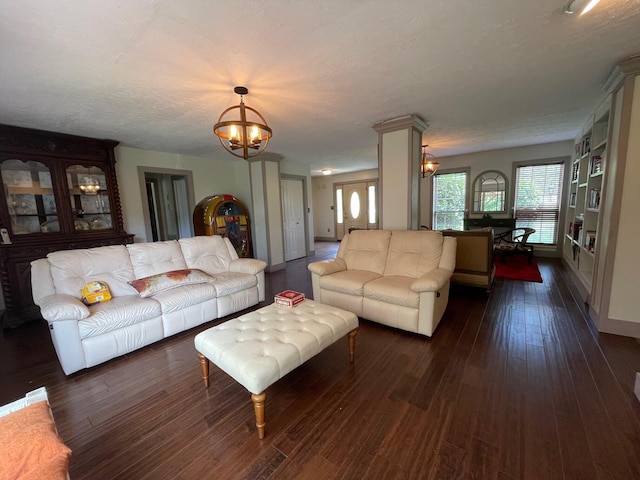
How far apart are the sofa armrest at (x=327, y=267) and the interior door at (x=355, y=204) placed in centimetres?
528

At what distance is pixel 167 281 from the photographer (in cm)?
282

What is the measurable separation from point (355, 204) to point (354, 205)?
0.05 m

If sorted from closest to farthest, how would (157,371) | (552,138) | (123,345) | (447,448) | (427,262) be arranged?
(447,448) < (157,371) < (123,345) < (427,262) < (552,138)

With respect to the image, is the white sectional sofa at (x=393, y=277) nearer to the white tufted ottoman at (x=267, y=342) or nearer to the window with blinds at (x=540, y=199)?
the white tufted ottoman at (x=267, y=342)

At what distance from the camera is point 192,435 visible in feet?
5.09

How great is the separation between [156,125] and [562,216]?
24.3 feet

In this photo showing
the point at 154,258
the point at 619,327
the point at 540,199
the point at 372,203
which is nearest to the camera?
the point at 619,327

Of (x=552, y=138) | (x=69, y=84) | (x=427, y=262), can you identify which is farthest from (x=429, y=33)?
(x=552, y=138)

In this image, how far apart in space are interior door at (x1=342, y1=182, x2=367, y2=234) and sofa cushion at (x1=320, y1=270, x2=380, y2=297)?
545 centimetres

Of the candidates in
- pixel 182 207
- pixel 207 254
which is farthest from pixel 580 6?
pixel 182 207

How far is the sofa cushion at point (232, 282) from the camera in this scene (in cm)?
303

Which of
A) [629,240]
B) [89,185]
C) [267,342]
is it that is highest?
[89,185]

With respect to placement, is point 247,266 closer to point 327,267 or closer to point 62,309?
point 327,267

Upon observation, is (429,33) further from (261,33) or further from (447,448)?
(447,448)
